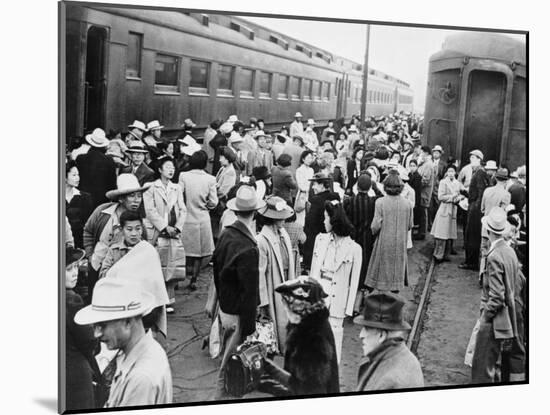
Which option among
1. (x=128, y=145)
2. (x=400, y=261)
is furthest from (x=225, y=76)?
(x=400, y=261)

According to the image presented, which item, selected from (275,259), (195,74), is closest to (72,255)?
(275,259)

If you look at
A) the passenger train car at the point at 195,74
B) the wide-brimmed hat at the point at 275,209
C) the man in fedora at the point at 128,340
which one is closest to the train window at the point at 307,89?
the passenger train car at the point at 195,74

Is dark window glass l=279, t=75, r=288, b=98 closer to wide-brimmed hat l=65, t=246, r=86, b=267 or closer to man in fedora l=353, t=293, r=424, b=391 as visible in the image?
man in fedora l=353, t=293, r=424, b=391

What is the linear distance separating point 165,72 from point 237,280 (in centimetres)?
175

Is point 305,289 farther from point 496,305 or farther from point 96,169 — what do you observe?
point 96,169

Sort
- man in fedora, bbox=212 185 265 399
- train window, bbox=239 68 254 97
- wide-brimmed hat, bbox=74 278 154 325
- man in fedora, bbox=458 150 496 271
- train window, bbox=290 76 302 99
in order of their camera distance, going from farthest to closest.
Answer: man in fedora, bbox=458 150 496 271, train window, bbox=290 76 302 99, train window, bbox=239 68 254 97, man in fedora, bbox=212 185 265 399, wide-brimmed hat, bbox=74 278 154 325

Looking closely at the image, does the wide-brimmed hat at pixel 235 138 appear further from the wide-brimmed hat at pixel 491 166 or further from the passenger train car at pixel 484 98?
the wide-brimmed hat at pixel 491 166

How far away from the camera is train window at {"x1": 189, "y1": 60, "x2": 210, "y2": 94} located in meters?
6.05

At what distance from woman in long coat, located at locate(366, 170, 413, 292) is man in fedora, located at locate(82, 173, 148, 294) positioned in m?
2.07

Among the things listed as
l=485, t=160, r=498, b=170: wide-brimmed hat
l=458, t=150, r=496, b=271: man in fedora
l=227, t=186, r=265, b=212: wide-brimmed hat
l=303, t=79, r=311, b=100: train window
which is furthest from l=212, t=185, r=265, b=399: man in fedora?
l=485, t=160, r=498, b=170: wide-brimmed hat

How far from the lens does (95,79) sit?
562cm

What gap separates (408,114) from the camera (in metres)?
6.79

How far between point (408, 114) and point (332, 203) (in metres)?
1.20

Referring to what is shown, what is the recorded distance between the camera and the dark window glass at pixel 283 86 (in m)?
6.45
